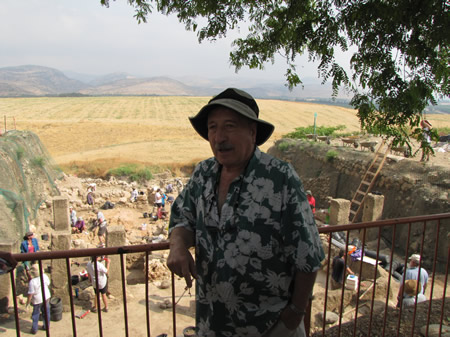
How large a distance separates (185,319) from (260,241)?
7.17 meters

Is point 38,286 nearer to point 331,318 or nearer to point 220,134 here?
point 331,318

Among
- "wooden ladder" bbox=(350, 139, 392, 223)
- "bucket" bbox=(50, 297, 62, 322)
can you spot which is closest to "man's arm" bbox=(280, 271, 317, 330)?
"bucket" bbox=(50, 297, 62, 322)

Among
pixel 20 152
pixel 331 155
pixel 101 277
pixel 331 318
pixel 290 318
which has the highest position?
pixel 290 318

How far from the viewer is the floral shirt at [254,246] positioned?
1739 millimetres

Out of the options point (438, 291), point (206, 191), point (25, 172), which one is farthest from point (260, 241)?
point (25, 172)

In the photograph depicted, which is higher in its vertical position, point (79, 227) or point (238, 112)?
point (238, 112)

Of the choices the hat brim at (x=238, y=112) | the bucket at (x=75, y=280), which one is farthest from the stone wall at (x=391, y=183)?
the hat brim at (x=238, y=112)

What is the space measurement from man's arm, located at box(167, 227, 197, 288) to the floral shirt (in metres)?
0.06

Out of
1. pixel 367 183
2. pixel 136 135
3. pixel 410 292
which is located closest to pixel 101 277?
pixel 410 292

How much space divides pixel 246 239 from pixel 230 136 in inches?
21.6

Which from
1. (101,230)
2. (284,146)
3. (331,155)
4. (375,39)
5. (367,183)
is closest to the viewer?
(375,39)

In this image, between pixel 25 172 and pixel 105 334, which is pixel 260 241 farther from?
pixel 25 172

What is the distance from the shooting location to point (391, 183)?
47.3 ft

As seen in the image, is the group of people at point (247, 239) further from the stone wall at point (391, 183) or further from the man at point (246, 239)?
the stone wall at point (391, 183)
